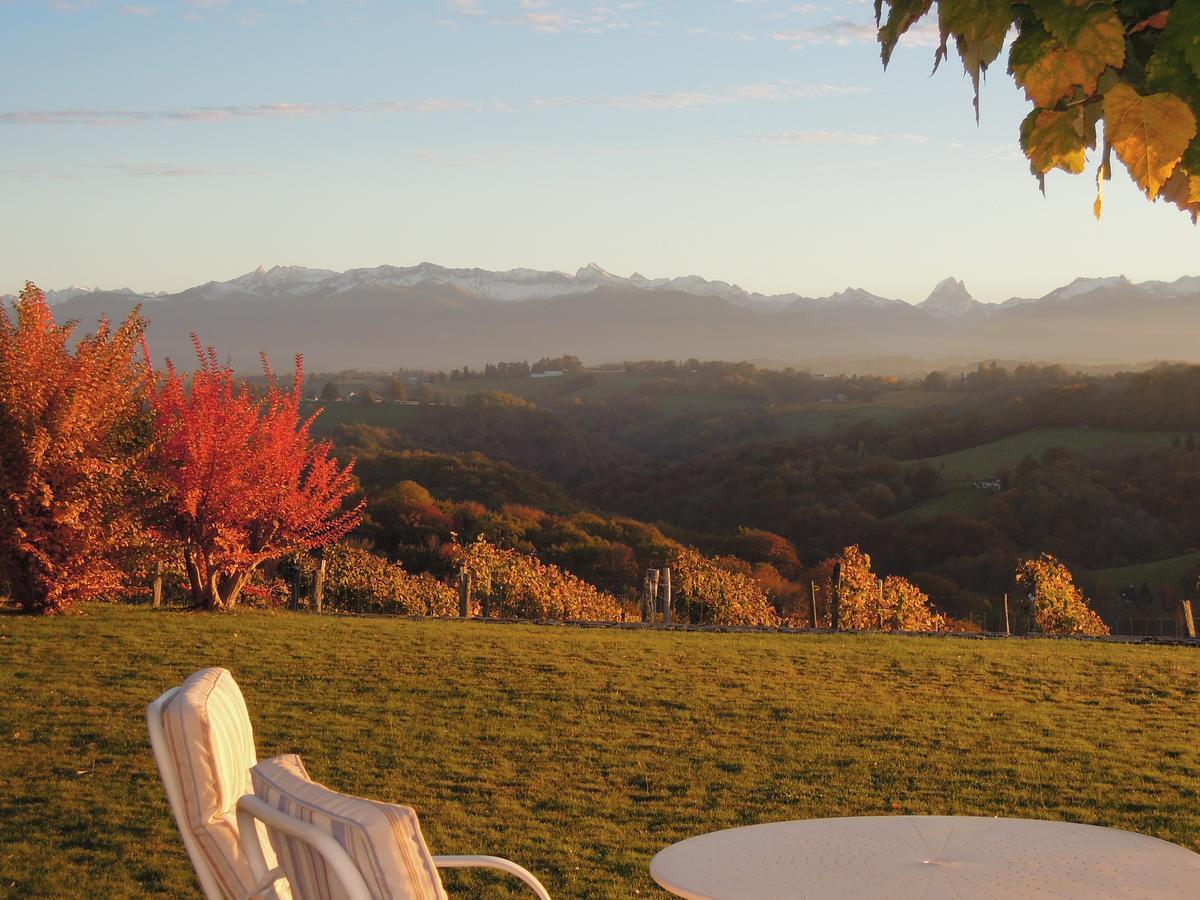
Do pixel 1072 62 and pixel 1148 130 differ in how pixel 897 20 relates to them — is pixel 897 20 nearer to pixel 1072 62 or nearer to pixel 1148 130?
pixel 1072 62

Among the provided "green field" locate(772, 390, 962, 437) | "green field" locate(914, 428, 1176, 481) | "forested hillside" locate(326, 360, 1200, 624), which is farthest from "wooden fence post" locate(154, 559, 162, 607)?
"green field" locate(772, 390, 962, 437)

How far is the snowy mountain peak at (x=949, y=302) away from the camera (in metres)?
151

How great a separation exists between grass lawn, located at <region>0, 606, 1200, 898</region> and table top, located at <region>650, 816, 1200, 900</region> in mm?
2116

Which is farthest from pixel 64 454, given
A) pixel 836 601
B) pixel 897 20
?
pixel 897 20

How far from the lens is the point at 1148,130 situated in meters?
1.75

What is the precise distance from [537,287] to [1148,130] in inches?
6393

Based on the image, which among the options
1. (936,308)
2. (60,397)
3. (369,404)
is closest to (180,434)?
(60,397)

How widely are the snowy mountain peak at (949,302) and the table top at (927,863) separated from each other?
152002 millimetres

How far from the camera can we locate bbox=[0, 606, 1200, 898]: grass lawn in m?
6.08

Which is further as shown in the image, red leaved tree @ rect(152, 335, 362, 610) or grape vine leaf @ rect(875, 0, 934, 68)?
red leaved tree @ rect(152, 335, 362, 610)

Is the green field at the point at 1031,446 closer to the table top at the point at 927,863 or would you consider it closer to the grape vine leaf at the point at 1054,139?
the table top at the point at 927,863

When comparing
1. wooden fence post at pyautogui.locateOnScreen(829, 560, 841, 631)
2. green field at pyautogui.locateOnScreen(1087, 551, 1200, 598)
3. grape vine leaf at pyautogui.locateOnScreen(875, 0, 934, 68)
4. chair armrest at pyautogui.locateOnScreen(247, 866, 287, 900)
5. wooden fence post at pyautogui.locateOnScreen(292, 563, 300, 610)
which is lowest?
green field at pyautogui.locateOnScreen(1087, 551, 1200, 598)

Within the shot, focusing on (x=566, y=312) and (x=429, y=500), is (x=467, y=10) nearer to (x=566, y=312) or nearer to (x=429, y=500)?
(x=429, y=500)

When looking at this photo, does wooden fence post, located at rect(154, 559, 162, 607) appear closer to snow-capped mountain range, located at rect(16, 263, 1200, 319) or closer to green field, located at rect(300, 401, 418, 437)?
green field, located at rect(300, 401, 418, 437)
